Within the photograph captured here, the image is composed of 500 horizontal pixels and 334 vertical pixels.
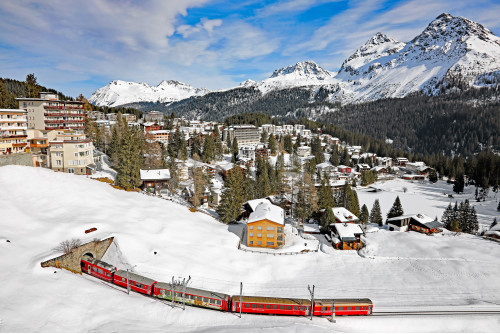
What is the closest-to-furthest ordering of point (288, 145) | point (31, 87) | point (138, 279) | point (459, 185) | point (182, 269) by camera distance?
point (138, 279), point (182, 269), point (31, 87), point (459, 185), point (288, 145)

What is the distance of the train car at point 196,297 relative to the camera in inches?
961

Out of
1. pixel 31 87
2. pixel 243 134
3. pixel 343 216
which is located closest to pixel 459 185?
pixel 343 216

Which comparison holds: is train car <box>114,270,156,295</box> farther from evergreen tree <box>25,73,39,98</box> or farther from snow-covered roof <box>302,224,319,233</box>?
evergreen tree <box>25,73,39,98</box>

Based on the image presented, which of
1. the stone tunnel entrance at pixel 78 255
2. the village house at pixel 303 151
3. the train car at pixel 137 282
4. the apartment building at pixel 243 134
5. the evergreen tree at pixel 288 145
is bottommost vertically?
the train car at pixel 137 282

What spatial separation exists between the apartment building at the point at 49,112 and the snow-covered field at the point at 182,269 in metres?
22.7

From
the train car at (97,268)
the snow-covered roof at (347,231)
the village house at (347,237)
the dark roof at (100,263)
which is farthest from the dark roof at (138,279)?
the snow-covered roof at (347,231)

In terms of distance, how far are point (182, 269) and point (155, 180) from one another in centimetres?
3260

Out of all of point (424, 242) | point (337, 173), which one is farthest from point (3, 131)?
point (337, 173)

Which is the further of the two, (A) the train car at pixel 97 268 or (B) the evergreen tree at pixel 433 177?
(B) the evergreen tree at pixel 433 177

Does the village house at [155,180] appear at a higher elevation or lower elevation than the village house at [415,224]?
higher

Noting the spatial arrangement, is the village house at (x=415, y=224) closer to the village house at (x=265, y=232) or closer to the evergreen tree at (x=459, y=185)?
the village house at (x=265, y=232)

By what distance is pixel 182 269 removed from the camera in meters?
30.4

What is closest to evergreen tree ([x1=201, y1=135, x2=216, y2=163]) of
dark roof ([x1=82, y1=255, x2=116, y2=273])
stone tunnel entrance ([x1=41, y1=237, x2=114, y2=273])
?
stone tunnel entrance ([x1=41, y1=237, x2=114, y2=273])

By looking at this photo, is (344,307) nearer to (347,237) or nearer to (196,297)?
(196,297)
